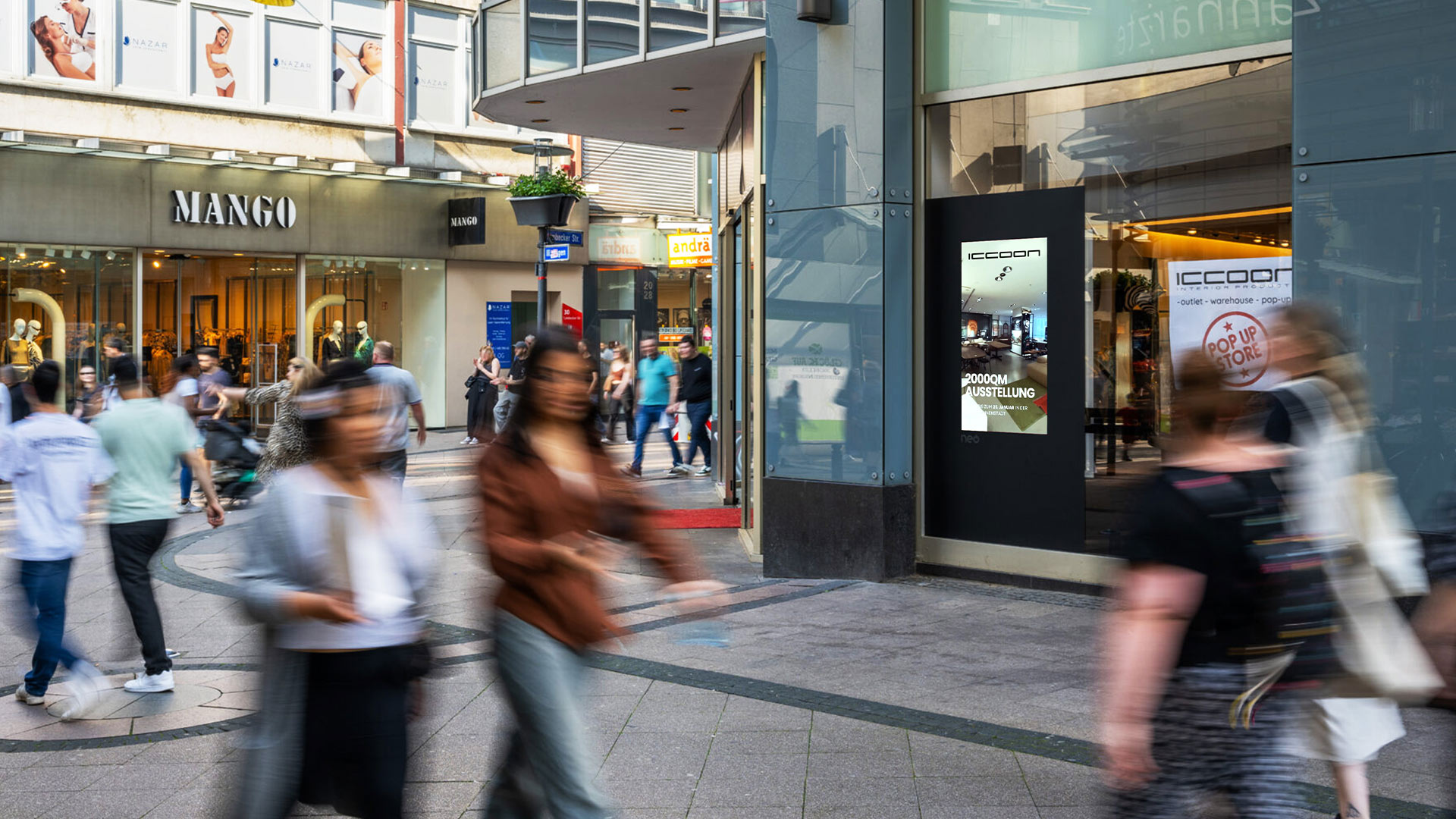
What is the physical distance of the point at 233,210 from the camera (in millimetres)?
23203

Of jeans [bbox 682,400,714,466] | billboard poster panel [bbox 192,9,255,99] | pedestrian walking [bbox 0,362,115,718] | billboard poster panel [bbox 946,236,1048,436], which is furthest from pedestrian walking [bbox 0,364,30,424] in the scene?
billboard poster panel [bbox 946,236,1048,436]

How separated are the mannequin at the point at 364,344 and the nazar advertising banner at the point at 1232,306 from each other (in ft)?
60.7

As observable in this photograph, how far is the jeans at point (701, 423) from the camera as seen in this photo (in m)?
16.8

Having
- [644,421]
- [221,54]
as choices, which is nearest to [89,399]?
[644,421]

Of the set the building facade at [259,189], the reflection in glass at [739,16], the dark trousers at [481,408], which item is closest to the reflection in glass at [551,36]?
the reflection in glass at [739,16]

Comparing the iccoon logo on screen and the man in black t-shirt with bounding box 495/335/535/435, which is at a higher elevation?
the iccoon logo on screen

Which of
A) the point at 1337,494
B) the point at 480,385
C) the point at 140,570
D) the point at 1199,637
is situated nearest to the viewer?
the point at 1199,637

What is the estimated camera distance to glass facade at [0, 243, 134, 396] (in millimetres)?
21094

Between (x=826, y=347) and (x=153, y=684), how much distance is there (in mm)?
5003

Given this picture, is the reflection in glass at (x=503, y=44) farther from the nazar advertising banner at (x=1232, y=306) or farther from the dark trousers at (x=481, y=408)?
the nazar advertising banner at (x=1232, y=306)

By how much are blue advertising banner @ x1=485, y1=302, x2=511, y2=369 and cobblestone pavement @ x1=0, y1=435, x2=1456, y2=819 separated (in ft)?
60.1

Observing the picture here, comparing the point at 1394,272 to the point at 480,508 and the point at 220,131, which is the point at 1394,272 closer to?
the point at 480,508

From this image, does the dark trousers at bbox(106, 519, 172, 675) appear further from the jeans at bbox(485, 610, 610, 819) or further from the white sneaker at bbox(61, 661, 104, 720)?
the jeans at bbox(485, 610, 610, 819)

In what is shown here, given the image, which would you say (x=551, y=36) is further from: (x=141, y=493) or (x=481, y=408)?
(x=481, y=408)
